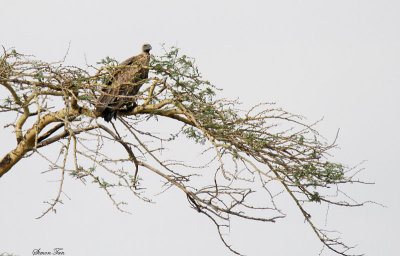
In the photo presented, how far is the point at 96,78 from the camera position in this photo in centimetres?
655

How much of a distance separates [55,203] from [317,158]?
267 centimetres

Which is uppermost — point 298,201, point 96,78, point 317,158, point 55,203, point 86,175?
point 96,78

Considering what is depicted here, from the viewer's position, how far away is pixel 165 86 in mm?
6168

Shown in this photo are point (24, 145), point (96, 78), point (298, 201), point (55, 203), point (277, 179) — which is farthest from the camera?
point (24, 145)

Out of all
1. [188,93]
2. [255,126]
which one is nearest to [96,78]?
[188,93]

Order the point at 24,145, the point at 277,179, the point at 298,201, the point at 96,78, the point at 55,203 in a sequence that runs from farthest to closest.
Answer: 1. the point at 24,145
2. the point at 96,78
3. the point at 298,201
4. the point at 277,179
5. the point at 55,203

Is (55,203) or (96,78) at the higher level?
(96,78)

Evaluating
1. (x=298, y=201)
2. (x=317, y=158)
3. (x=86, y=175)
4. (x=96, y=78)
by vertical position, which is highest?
(x=96, y=78)

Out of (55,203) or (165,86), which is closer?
(55,203)

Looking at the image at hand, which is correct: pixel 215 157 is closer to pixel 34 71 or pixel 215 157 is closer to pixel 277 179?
pixel 277 179

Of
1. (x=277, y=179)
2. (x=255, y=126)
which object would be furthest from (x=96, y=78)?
(x=277, y=179)

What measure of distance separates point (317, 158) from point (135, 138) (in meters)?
2.04

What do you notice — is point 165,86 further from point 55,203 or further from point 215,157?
point 55,203

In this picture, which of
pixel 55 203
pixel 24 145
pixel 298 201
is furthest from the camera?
pixel 24 145
